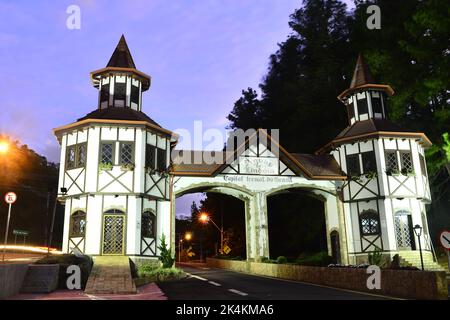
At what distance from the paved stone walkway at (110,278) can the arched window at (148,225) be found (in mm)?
3222

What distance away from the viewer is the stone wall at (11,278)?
36.1 ft

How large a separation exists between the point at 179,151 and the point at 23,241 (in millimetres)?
33853

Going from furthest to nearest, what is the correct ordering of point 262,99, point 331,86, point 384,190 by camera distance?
point 262,99
point 331,86
point 384,190

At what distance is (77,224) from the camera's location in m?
22.3

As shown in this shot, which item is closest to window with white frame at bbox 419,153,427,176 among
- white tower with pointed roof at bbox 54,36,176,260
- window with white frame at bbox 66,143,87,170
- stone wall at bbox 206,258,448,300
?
stone wall at bbox 206,258,448,300

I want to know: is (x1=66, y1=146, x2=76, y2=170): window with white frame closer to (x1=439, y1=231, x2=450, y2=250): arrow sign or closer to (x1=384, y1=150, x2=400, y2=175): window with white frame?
(x1=384, y1=150, x2=400, y2=175): window with white frame

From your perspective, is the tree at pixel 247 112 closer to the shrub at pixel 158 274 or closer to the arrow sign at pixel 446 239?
the shrub at pixel 158 274

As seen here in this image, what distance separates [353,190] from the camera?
86.4ft

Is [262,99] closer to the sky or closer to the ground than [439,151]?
closer to the sky

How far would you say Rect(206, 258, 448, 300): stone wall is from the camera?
1198 centimetres

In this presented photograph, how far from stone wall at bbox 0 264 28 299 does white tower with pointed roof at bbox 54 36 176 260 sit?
8304 millimetres
